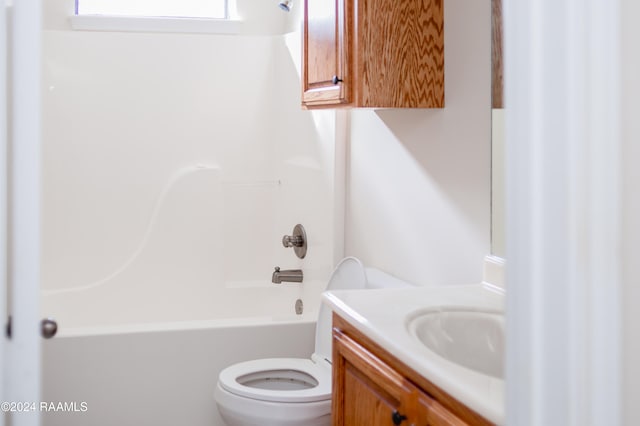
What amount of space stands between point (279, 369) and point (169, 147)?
1.64 metres

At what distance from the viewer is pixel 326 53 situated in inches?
93.4

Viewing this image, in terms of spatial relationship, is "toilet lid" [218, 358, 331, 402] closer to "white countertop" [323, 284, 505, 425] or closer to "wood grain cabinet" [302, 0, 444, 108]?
"white countertop" [323, 284, 505, 425]

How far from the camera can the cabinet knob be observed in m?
1.41

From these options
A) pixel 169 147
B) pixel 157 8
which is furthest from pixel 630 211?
pixel 157 8

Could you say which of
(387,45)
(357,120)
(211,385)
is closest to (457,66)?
(387,45)

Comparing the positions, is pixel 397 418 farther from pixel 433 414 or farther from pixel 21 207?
pixel 21 207

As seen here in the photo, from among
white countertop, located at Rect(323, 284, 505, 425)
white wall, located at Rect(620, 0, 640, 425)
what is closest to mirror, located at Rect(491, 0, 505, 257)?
white countertop, located at Rect(323, 284, 505, 425)

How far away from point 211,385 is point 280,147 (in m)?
Answer: 1.48

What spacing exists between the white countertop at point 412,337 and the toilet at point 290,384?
23.7 inches

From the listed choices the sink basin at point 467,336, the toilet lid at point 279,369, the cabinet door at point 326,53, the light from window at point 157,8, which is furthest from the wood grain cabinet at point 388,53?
the light from window at point 157,8

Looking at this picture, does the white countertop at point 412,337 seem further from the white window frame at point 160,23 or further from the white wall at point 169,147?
the white window frame at point 160,23

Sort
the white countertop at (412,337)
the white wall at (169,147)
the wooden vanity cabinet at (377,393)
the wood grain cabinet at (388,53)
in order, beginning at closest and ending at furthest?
the white countertop at (412,337), the wooden vanity cabinet at (377,393), the wood grain cabinet at (388,53), the white wall at (169,147)

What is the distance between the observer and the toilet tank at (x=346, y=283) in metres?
2.59

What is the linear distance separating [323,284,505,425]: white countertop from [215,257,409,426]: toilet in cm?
60
